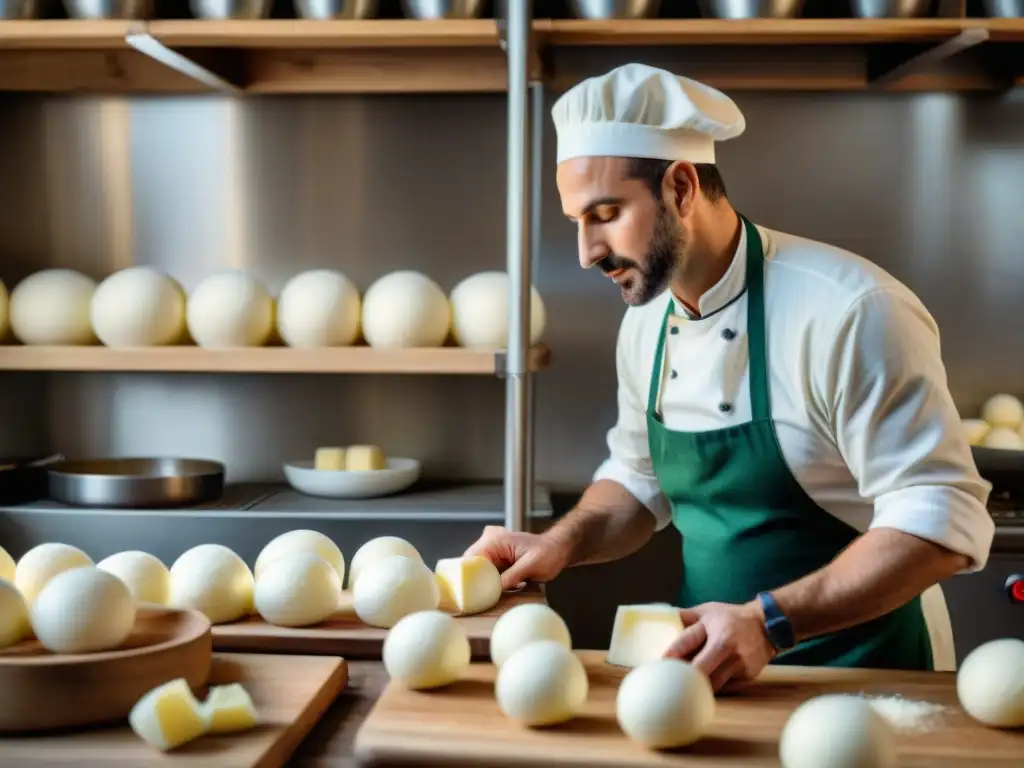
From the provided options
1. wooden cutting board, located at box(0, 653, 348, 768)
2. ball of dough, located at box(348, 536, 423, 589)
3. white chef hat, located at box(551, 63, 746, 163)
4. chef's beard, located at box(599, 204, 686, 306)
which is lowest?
wooden cutting board, located at box(0, 653, 348, 768)

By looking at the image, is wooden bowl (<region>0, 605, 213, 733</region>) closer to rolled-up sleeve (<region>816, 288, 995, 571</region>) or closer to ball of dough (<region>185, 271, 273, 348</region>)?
rolled-up sleeve (<region>816, 288, 995, 571</region>)

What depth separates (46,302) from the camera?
2477mm

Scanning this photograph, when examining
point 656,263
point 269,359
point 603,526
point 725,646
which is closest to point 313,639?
point 725,646

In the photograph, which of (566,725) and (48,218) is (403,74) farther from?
(566,725)

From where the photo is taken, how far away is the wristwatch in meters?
1.31

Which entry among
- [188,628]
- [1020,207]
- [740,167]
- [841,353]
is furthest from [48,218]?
[1020,207]

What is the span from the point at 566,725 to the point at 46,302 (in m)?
1.82

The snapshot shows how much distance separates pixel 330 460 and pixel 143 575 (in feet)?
3.75

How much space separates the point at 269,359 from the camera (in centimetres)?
238

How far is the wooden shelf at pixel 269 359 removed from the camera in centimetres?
236

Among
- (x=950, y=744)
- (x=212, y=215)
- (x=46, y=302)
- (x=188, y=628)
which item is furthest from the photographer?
(x=212, y=215)

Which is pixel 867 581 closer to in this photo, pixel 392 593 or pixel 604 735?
pixel 604 735

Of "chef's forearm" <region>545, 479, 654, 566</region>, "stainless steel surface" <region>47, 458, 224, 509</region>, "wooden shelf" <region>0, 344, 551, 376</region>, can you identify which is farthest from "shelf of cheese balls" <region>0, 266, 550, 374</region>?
"chef's forearm" <region>545, 479, 654, 566</region>

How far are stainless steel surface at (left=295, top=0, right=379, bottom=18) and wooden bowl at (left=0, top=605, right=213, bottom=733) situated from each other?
157 cm
